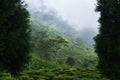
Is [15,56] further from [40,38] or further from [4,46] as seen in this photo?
[40,38]

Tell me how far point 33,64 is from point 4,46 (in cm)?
7158

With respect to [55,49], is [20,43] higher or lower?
lower

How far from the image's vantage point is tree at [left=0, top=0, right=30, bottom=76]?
1105 inches

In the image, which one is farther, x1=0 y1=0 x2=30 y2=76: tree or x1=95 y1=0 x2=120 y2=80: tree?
x1=95 y1=0 x2=120 y2=80: tree

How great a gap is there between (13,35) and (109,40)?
10115 millimetres

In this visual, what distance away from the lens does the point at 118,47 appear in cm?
3145

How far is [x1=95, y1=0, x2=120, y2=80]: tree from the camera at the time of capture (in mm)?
32250

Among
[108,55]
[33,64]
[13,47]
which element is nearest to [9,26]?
[13,47]

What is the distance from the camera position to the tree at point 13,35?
2808 cm

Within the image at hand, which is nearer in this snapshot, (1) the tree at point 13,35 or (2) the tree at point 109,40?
(1) the tree at point 13,35

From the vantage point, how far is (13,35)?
96.9 ft

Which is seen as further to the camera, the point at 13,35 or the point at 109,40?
the point at 109,40

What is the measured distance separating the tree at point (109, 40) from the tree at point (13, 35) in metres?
8.06

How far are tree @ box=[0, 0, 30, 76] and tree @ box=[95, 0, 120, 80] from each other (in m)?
8.06
